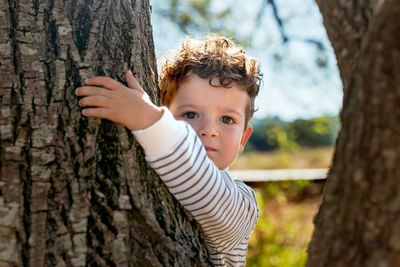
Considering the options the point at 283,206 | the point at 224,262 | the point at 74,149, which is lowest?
the point at 283,206

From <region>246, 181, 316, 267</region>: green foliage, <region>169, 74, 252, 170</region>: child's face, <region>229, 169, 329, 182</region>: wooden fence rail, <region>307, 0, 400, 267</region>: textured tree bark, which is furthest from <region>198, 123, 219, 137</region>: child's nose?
<region>229, 169, 329, 182</region>: wooden fence rail

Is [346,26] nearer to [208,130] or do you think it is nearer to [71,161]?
[71,161]

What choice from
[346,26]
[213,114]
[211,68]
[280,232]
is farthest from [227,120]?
[280,232]

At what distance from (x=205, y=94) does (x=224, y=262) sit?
76 centimetres

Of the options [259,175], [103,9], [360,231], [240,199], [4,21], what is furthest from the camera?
[259,175]

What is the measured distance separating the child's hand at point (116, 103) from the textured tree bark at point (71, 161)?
0.10ft

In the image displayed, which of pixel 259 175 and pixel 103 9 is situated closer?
pixel 103 9

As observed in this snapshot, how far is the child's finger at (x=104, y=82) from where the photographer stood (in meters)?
1.35

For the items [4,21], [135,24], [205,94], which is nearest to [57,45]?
[4,21]

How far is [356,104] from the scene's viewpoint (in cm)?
89

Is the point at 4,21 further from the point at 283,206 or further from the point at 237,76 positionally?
the point at 283,206

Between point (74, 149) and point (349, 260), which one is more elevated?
point (74, 149)

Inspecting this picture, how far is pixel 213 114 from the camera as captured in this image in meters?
2.03

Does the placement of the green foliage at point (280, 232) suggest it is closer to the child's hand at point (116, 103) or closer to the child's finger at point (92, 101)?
the child's hand at point (116, 103)
